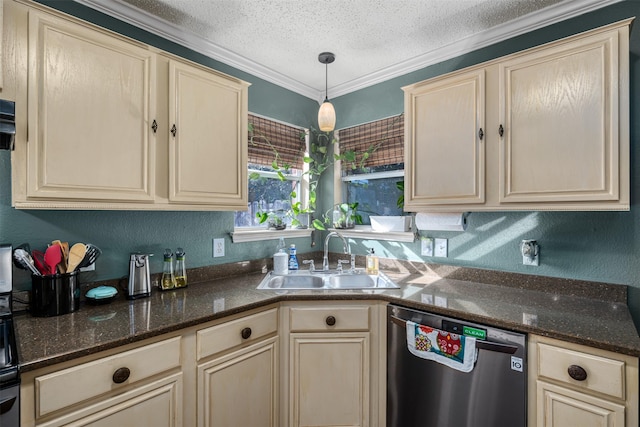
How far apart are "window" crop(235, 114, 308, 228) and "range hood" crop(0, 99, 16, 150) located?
4.57 ft

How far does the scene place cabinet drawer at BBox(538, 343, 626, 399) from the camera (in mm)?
1117

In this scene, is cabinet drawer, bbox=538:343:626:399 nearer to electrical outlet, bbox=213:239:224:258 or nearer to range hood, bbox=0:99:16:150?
electrical outlet, bbox=213:239:224:258

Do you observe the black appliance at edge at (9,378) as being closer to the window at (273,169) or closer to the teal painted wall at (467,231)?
the teal painted wall at (467,231)

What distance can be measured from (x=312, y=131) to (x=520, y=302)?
205 cm

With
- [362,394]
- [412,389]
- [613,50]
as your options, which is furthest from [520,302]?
[613,50]

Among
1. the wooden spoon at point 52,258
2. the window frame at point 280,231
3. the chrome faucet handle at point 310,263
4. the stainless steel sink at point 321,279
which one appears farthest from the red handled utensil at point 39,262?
the chrome faucet handle at point 310,263

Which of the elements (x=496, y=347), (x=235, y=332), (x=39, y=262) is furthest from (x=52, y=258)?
(x=496, y=347)

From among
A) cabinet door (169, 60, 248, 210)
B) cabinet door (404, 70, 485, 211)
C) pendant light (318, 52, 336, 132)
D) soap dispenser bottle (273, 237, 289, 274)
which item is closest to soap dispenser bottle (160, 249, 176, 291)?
cabinet door (169, 60, 248, 210)

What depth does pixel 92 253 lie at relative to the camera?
1518 millimetres

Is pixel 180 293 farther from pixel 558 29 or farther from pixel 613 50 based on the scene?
pixel 558 29

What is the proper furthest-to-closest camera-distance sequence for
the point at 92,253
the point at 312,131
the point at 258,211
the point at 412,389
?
the point at 312,131 → the point at 258,211 → the point at 412,389 → the point at 92,253

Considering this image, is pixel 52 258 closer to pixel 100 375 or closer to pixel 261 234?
pixel 100 375

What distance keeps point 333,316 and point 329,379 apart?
0.36m

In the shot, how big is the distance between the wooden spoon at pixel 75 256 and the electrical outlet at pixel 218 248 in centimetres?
82
